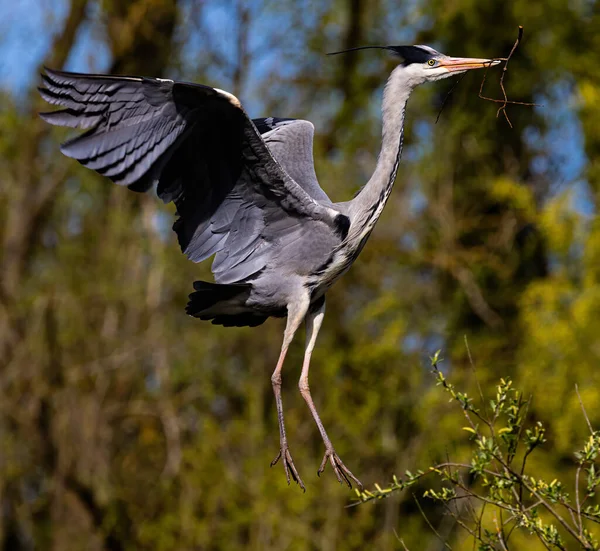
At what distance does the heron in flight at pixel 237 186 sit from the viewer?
15.4 ft

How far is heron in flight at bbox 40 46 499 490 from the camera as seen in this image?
4680 millimetres

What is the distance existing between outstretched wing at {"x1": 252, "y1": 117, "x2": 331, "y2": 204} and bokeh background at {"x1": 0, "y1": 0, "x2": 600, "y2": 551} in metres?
6.86

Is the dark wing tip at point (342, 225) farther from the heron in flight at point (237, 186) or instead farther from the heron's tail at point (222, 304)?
the heron's tail at point (222, 304)

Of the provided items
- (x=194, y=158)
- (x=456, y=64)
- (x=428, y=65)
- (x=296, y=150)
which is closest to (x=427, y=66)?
(x=428, y=65)

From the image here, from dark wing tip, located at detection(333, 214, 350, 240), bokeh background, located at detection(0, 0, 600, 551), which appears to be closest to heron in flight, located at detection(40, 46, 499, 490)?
dark wing tip, located at detection(333, 214, 350, 240)

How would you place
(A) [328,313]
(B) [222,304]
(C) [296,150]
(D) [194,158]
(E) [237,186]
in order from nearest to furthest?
(D) [194,158] < (E) [237,186] < (B) [222,304] < (C) [296,150] < (A) [328,313]

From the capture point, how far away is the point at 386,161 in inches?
203

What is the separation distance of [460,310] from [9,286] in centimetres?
599

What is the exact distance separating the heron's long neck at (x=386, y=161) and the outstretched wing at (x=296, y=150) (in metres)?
0.35

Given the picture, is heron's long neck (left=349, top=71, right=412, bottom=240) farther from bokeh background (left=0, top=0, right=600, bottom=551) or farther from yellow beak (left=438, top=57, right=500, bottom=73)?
bokeh background (left=0, top=0, right=600, bottom=551)

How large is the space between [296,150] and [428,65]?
104cm

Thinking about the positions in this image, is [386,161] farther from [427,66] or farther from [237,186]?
[237,186]

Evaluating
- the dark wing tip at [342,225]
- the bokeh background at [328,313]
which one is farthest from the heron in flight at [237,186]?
the bokeh background at [328,313]

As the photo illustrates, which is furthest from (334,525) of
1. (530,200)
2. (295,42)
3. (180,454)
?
(295,42)
